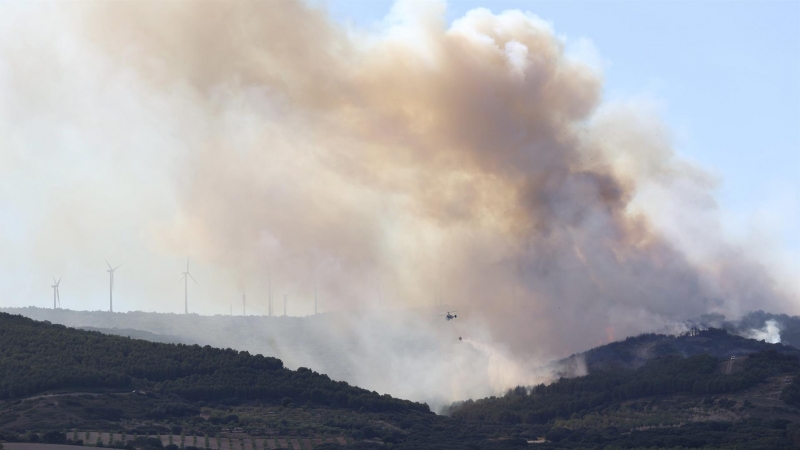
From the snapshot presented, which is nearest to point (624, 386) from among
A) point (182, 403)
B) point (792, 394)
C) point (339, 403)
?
point (792, 394)

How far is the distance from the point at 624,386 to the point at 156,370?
62449mm

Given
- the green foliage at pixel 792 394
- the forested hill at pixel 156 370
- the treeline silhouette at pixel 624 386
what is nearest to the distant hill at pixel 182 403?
the forested hill at pixel 156 370

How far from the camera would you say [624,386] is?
608ft

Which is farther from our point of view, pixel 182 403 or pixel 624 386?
pixel 624 386

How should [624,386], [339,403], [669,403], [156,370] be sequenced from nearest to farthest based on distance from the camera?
[156,370] → [339,403] → [669,403] → [624,386]

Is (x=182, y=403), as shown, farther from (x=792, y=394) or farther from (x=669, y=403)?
(x=792, y=394)

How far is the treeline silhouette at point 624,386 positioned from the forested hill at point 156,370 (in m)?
14.4

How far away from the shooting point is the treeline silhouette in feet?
585

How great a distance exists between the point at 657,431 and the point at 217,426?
5079 cm

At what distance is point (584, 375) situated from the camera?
196875 mm

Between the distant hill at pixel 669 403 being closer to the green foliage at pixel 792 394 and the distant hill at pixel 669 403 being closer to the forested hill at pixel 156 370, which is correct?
the green foliage at pixel 792 394

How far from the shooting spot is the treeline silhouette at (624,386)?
585 ft

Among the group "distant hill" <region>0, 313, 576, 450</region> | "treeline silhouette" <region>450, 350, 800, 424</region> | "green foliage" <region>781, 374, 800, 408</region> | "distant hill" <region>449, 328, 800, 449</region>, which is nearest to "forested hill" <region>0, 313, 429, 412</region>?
"distant hill" <region>0, 313, 576, 450</region>

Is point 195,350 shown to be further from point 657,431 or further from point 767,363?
point 767,363
